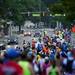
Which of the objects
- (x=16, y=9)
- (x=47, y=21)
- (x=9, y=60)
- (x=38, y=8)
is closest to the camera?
(x=9, y=60)

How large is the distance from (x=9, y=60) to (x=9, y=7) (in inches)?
3239

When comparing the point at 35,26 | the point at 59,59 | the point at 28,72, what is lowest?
the point at 35,26

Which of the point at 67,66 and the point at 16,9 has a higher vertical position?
the point at 67,66

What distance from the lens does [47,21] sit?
490 ft

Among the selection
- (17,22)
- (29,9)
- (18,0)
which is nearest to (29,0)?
(29,9)

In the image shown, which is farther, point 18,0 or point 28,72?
point 18,0

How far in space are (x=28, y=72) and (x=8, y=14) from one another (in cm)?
8604

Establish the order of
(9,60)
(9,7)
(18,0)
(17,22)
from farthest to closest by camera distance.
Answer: (18,0), (17,22), (9,7), (9,60)

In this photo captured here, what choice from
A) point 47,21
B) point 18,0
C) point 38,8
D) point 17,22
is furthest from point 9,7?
point 47,21

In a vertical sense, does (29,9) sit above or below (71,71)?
below

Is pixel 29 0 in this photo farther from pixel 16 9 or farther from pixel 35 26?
pixel 16 9

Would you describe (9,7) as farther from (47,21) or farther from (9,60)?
(9,60)

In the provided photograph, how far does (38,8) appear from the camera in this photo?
139750mm

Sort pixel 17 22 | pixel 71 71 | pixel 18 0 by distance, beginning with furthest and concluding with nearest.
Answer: pixel 18 0 → pixel 17 22 → pixel 71 71
